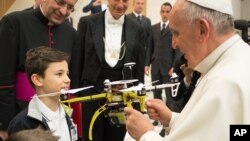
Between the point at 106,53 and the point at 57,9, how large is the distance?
30.9 inches

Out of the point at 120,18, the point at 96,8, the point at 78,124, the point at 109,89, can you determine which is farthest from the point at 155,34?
the point at 109,89

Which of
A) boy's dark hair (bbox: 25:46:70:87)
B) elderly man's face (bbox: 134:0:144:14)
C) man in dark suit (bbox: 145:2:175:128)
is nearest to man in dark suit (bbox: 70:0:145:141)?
boy's dark hair (bbox: 25:46:70:87)

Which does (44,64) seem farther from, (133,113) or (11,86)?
(133,113)

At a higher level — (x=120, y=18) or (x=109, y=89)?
(x=120, y=18)

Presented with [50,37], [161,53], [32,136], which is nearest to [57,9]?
[50,37]

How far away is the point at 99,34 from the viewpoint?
332 cm

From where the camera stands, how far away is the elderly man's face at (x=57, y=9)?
256 centimetres

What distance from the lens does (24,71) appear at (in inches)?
105

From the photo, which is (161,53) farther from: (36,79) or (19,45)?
(36,79)

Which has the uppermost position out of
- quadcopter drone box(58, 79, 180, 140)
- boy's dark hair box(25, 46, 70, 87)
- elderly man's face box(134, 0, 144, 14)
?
elderly man's face box(134, 0, 144, 14)

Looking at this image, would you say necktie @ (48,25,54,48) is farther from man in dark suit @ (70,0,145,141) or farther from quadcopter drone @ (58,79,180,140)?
quadcopter drone @ (58,79,180,140)

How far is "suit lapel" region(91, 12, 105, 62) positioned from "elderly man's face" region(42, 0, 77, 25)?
2.02 feet

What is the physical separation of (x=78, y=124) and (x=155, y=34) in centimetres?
433

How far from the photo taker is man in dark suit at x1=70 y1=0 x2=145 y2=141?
323 centimetres
